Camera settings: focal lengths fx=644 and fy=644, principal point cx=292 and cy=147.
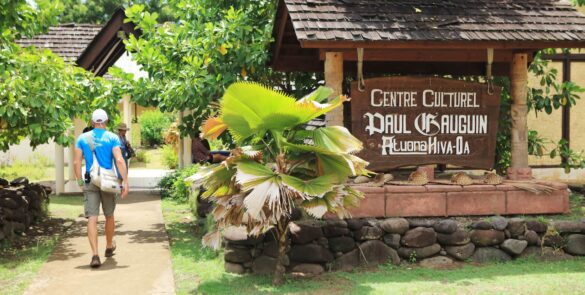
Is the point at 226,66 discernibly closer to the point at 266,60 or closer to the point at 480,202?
the point at 266,60

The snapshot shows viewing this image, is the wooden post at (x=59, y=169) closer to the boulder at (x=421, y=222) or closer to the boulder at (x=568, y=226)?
the boulder at (x=421, y=222)

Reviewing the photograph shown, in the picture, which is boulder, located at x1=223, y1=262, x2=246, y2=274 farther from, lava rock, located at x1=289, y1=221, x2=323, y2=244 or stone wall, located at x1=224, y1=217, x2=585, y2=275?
lava rock, located at x1=289, y1=221, x2=323, y2=244

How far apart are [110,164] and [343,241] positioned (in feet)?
9.20

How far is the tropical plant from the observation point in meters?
5.98

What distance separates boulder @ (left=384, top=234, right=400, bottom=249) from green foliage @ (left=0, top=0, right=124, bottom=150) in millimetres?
4290

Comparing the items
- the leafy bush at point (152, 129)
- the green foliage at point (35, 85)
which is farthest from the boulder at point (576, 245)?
the leafy bush at point (152, 129)

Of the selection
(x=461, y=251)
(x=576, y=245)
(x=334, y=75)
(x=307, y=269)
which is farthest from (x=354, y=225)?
(x=576, y=245)

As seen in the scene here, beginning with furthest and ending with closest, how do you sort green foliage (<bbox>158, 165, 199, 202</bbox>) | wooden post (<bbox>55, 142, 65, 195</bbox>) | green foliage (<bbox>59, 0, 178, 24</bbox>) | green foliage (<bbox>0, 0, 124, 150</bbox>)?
green foliage (<bbox>59, 0, 178, 24</bbox>) → wooden post (<bbox>55, 142, 65, 195</bbox>) → green foliage (<bbox>158, 165, 199, 202</bbox>) → green foliage (<bbox>0, 0, 124, 150</bbox>)

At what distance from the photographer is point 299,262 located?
693 cm

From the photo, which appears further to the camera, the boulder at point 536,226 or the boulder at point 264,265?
the boulder at point 536,226

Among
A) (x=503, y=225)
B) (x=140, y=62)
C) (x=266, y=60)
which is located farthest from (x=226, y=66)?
(x=503, y=225)

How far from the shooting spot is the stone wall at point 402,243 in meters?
6.88

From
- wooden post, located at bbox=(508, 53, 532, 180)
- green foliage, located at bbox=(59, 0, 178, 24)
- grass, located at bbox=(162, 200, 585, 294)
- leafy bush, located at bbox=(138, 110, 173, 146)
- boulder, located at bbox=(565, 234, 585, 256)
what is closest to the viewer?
grass, located at bbox=(162, 200, 585, 294)

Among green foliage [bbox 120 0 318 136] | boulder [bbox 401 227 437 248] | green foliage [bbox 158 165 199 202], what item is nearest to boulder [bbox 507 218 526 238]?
boulder [bbox 401 227 437 248]
